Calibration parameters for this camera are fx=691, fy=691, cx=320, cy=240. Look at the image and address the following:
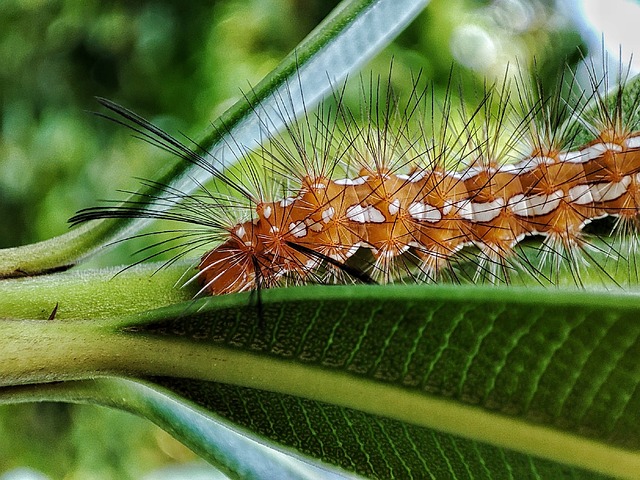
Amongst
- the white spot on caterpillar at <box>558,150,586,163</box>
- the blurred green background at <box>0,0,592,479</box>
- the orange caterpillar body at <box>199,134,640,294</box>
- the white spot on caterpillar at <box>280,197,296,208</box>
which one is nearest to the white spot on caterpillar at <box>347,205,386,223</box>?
the orange caterpillar body at <box>199,134,640,294</box>

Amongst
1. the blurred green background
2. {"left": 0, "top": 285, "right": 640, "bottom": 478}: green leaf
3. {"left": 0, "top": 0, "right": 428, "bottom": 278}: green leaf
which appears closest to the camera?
{"left": 0, "top": 285, "right": 640, "bottom": 478}: green leaf

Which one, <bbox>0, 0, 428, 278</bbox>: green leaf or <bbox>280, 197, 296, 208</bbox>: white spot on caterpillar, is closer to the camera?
<bbox>0, 0, 428, 278</bbox>: green leaf

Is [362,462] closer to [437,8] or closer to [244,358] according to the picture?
[244,358]

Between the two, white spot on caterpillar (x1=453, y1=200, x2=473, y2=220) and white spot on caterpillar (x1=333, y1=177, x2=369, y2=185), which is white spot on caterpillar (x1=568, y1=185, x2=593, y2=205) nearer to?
white spot on caterpillar (x1=453, y1=200, x2=473, y2=220)

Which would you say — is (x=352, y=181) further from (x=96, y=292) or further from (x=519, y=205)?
(x=96, y=292)

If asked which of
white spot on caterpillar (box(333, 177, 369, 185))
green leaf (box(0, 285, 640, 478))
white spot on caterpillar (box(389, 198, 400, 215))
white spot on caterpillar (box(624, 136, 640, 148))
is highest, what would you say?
white spot on caterpillar (box(624, 136, 640, 148))

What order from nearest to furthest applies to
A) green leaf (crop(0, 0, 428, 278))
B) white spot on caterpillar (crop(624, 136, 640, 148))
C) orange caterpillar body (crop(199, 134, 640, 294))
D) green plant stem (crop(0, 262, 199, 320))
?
green plant stem (crop(0, 262, 199, 320)), green leaf (crop(0, 0, 428, 278)), orange caterpillar body (crop(199, 134, 640, 294)), white spot on caterpillar (crop(624, 136, 640, 148))

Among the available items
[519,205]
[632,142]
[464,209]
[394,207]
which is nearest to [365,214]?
[394,207]
